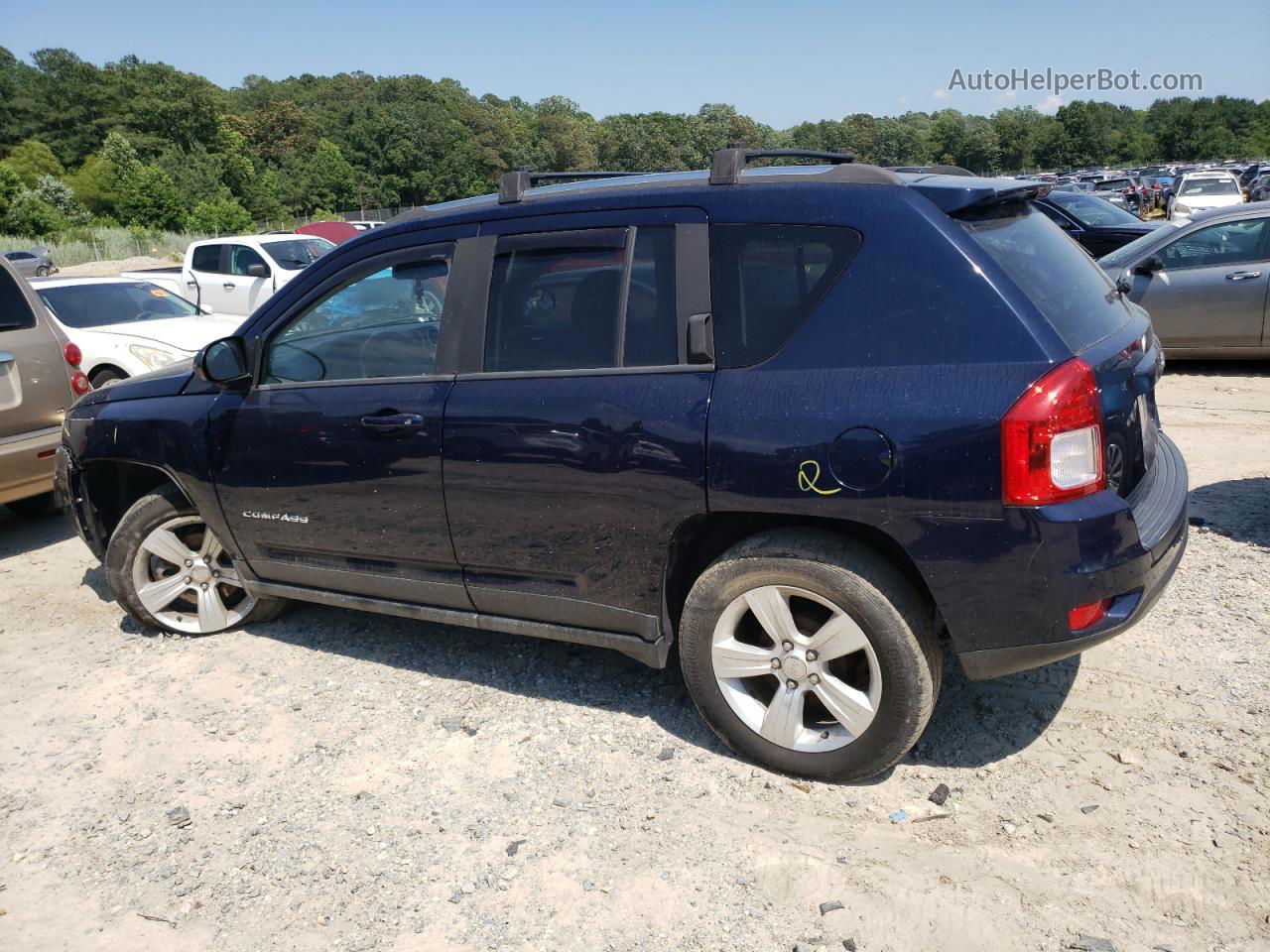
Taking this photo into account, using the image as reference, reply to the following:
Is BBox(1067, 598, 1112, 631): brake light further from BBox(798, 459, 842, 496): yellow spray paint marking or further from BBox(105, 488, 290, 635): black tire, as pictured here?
BBox(105, 488, 290, 635): black tire

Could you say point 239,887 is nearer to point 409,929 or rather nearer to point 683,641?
point 409,929

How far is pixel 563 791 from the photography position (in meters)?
3.33

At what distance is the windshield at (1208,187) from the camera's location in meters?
24.7

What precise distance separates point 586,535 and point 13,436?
4554mm

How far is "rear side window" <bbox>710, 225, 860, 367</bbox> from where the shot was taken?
3.02 metres

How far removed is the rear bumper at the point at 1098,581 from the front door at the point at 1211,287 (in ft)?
23.7

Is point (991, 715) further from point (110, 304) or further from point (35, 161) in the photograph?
point (35, 161)

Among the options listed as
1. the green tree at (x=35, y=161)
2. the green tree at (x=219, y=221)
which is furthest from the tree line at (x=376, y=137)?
the green tree at (x=219, y=221)

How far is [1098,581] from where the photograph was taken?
109 inches

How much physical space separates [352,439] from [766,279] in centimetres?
173

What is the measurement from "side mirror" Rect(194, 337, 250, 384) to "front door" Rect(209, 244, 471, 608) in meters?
0.09

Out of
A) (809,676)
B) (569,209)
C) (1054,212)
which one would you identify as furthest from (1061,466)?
(1054,212)

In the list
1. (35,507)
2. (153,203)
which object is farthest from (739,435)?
(153,203)

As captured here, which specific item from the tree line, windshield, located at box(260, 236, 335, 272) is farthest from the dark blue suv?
the tree line
